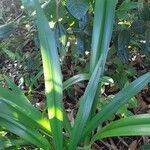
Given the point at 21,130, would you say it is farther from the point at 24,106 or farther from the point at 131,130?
the point at 131,130

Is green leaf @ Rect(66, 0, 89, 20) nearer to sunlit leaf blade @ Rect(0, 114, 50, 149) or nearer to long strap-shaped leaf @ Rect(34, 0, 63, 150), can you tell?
long strap-shaped leaf @ Rect(34, 0, 63, 150)

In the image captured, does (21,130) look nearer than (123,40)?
Yes

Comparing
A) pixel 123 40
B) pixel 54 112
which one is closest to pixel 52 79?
pixel 54 112

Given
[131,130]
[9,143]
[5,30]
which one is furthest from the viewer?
[5,30]

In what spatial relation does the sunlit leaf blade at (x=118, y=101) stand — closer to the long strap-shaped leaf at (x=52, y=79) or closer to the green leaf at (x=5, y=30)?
the long strap-shaped leaf at (x=52, y=79)

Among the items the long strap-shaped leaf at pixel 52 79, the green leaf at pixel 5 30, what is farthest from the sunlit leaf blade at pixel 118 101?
the green leaf at pixel 5 30

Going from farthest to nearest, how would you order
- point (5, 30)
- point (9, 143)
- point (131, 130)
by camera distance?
1. point (5, 30)
2. point (9, 143)
3. point (131, 130)

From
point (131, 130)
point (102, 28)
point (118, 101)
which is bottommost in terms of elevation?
point (131, 130)
